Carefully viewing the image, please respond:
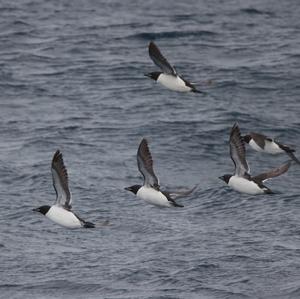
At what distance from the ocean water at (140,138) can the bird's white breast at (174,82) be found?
316cm

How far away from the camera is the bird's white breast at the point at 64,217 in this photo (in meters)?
21.4

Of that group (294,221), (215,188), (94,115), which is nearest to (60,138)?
(94,115)

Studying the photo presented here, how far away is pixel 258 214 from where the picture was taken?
26.0m

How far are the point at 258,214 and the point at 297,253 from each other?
2184 mm

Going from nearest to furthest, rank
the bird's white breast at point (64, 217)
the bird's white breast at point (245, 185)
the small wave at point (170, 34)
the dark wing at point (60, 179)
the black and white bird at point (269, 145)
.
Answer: the dark wing at point (60, 179) → the bird's white breast at point (64, 217) → the bird's white breast at point (245, 185) → the black and white bird at point (269, 145) → the small wave at point (170, 34)

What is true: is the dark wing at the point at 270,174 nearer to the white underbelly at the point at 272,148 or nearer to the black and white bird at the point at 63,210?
the white underbelly at the point at 272,148

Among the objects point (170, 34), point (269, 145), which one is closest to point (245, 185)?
point (269, 145)

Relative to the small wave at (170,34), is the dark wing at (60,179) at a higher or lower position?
higher

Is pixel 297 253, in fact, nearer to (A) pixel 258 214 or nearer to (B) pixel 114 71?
(A) pixel 258 214

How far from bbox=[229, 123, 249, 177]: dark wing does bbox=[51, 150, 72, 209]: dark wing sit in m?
2.86

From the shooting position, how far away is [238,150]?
21.6 m

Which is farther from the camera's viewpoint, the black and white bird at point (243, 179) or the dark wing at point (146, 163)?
the black and white bird at point (243, 179)

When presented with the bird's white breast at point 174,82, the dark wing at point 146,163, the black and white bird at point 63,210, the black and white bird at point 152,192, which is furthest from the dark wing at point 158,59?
the black and white bird at point 63,210

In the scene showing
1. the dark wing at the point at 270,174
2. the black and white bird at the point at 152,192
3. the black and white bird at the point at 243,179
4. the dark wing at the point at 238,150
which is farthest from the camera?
the dark wing at the point at 270,174
